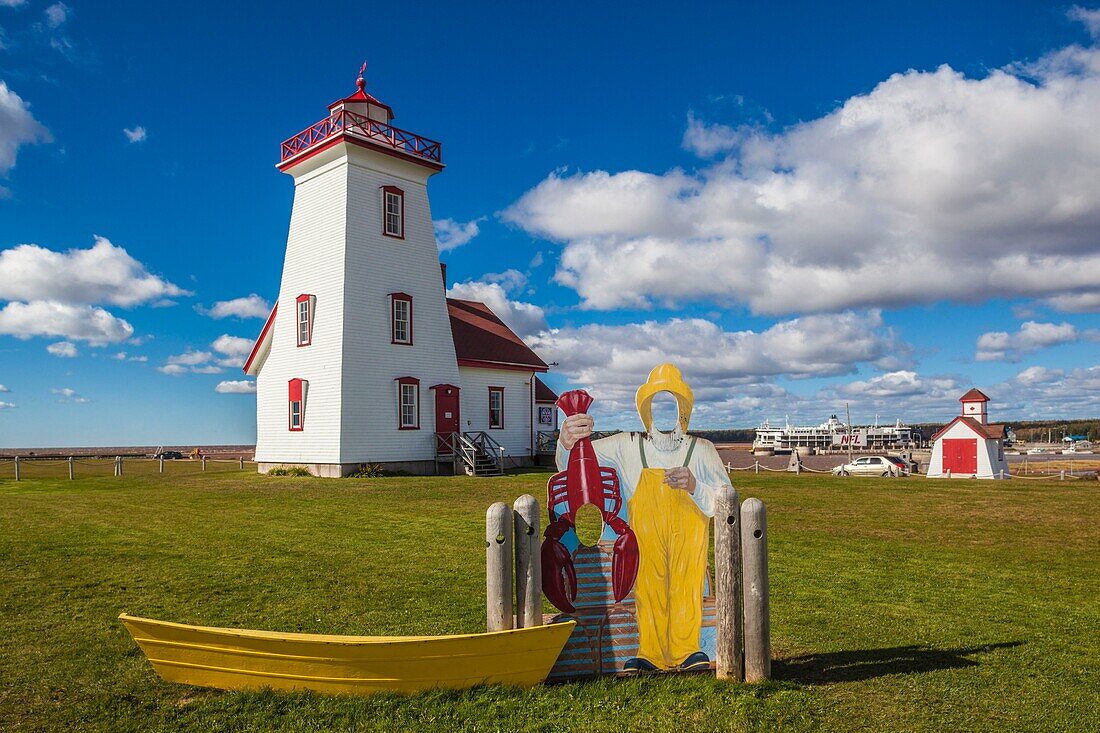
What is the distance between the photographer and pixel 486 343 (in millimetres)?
34281

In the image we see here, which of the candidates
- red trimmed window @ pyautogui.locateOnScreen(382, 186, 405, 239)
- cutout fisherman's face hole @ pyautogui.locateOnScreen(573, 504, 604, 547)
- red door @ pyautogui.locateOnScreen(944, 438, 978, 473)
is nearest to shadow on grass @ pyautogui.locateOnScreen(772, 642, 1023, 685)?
cutout fisherman's face hole @ pyautogui.locateOnScreen(573, 504, 604, 547)

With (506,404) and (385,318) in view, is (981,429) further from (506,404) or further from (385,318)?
(385,318)

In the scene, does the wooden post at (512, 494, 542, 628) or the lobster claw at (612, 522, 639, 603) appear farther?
the lobster claw at (612, 522, 639, 603)

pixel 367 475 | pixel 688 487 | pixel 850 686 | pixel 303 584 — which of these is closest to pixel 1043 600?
pixel 850 686

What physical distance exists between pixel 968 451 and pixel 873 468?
15.0 ft

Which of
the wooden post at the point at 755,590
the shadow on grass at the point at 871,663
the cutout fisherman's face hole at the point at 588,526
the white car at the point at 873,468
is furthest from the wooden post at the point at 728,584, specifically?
the white car at the point at 873,468

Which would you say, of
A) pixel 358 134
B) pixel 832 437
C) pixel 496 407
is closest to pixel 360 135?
pixel 358 134

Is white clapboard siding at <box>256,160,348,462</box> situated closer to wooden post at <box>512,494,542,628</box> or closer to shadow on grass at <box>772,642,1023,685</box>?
wooden post at <box>512,494,542,628</box>

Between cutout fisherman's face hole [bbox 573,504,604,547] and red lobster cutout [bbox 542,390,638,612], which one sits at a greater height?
red lobster cutout [bbox 542,390,638,612]

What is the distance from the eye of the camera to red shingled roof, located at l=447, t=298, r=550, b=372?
32.8 metres

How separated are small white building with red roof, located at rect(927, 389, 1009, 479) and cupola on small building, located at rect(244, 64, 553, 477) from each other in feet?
71.2

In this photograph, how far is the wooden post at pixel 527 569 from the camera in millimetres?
5777

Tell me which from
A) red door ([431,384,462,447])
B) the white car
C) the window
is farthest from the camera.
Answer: the white car

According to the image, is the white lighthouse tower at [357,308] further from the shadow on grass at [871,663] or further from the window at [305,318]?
the shadow on grass at [871,663]
